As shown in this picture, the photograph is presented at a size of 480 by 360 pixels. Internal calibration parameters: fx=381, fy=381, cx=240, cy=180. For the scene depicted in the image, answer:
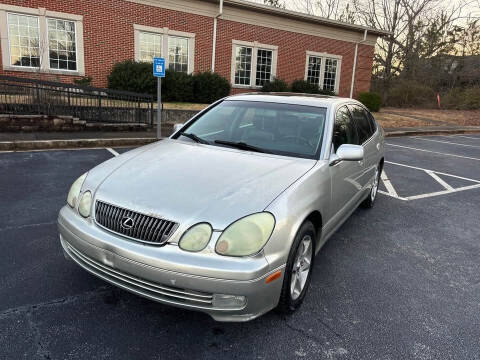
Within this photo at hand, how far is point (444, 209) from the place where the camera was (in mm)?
5738

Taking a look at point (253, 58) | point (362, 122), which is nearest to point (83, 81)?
point (253, 58)

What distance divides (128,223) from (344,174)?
2157 millimetres

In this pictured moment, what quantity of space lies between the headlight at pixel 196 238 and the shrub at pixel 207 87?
46.3 feet

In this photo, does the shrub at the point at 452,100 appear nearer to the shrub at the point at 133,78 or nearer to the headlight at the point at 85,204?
the shrub at the point at 133,78

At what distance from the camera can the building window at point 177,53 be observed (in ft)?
53.4

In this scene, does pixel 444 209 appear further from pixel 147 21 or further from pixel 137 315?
pixel 147 21

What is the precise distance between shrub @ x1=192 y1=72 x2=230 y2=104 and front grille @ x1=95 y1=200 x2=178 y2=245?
13.8 metres

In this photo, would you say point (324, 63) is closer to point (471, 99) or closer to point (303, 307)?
point (471, 99)

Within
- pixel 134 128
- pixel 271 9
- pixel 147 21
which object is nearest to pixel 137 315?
pixel 134 128

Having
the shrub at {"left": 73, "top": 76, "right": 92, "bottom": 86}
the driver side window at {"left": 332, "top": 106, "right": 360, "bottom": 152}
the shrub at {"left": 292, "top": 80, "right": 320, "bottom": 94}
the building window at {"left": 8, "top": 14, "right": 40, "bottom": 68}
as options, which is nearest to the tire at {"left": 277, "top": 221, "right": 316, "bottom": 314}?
the driver side window at {"left": 332, "top": 106, "right": 360, "bottom": 152}

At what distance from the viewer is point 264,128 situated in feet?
12.2

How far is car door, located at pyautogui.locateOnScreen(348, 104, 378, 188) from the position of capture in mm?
4484

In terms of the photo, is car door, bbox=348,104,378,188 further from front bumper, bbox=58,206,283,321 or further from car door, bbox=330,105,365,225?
front bumper, bbox=58,206,283,321

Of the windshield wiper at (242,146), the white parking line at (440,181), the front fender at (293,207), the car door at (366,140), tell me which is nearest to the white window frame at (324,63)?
the white parking line at (440,181)
